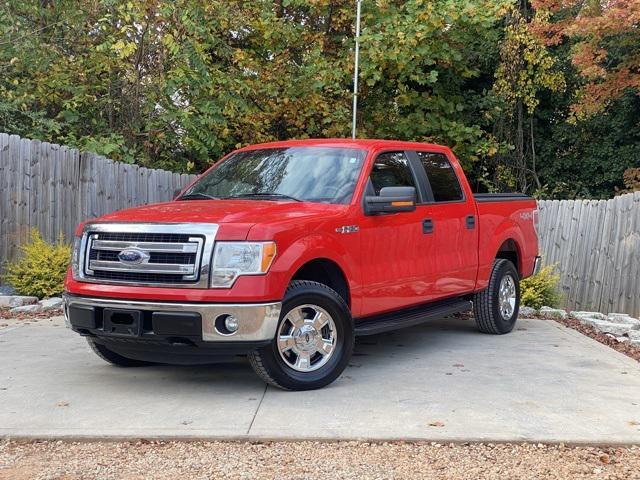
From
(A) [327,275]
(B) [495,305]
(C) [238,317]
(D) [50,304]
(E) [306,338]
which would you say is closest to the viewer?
(C) [238,317]

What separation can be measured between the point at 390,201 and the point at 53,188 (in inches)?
236

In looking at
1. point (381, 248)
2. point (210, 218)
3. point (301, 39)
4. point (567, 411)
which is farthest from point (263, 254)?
point (301, 39)

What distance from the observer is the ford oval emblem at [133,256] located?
5805 mm

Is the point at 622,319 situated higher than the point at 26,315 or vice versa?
the point at 622,319

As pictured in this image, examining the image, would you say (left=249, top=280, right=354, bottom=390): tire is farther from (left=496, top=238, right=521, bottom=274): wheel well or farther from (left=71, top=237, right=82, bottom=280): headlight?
(left=496, top=238, right=521, bottom=274): wheel well

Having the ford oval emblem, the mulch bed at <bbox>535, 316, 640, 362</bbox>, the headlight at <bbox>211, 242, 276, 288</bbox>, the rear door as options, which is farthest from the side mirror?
the mulch bed at <bbox>535, 316, 640, 362</bbox>

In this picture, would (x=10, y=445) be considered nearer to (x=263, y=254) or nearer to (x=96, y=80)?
(x=263, y=254)

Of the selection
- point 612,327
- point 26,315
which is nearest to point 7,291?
point 26,315

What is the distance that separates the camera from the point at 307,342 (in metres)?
6.06

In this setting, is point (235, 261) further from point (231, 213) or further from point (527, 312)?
point (527, 312)

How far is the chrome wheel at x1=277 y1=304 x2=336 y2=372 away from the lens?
595 centimetres

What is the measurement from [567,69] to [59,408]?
17.5 metres

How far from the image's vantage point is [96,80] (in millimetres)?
14055

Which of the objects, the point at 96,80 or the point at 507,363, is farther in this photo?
the point at 96,80
